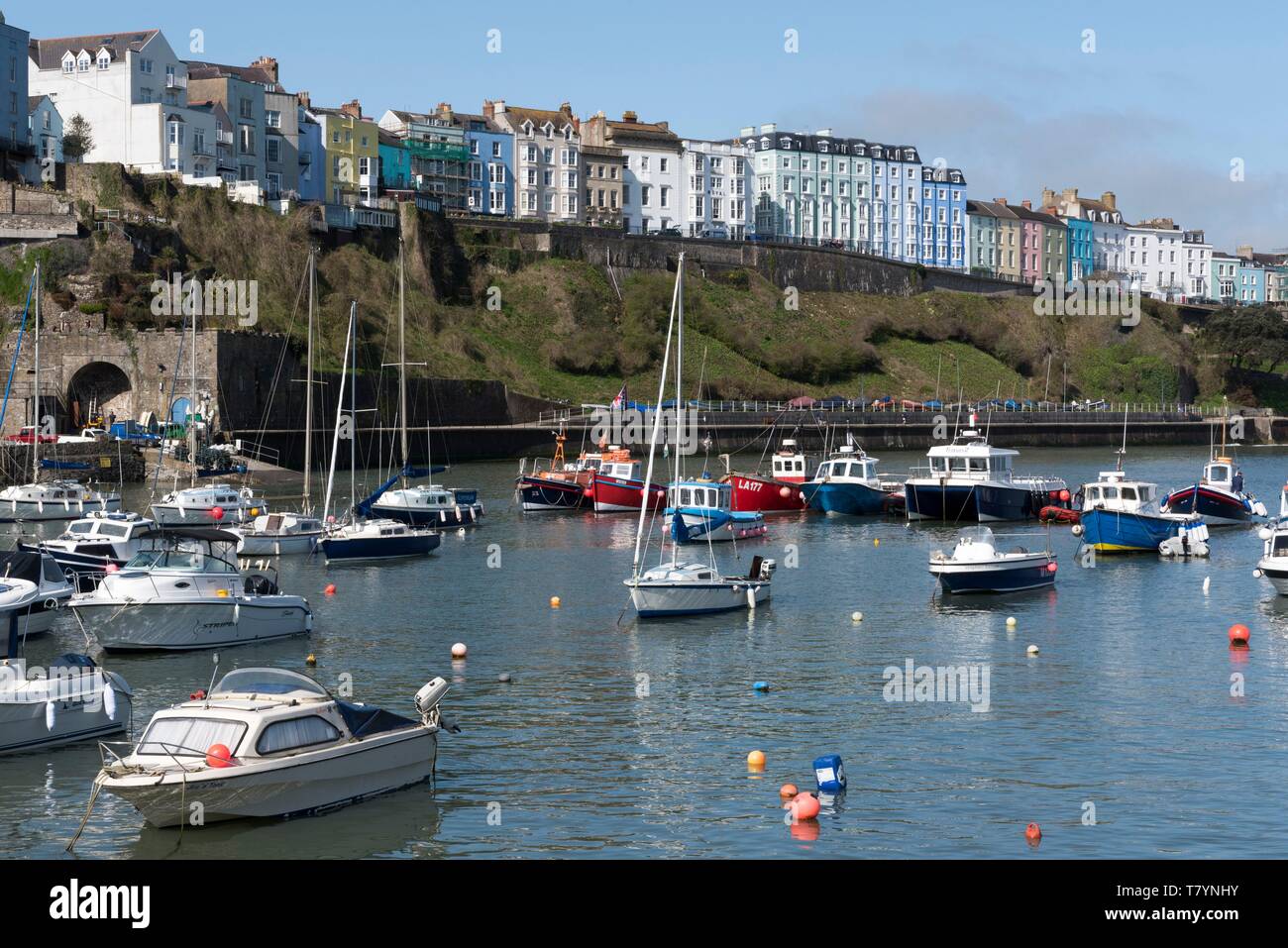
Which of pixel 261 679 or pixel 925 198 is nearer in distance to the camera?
pixel 261 679

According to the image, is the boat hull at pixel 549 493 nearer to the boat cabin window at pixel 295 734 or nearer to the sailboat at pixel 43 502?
the sailboat at pixel 43 502

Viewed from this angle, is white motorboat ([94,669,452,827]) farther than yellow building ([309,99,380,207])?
No

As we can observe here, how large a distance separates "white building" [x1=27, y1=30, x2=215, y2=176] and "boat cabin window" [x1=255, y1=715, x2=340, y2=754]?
269 feet

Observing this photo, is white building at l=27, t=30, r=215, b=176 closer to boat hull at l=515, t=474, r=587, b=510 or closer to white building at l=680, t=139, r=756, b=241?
boat hull at l=515, t=474, r=587, b=510

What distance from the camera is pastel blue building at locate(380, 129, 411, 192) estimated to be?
11819 centimetres

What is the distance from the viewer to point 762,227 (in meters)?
144

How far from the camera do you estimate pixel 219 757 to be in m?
18.1

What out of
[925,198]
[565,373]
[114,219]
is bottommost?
[565,373]

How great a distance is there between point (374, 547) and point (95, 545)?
27.6 feet

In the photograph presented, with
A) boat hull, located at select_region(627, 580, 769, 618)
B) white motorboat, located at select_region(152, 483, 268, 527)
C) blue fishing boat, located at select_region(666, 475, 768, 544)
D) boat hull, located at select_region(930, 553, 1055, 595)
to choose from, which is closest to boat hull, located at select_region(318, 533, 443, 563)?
A: white motorboat, located at select_region(152, 483, 268, 527)

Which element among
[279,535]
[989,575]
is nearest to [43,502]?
[279,535]
